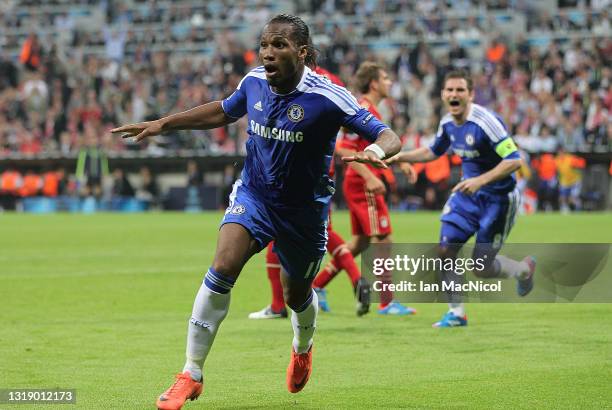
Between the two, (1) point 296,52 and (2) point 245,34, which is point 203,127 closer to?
(1) point 296,52

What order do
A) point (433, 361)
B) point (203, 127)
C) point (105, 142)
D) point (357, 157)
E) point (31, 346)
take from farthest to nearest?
point (105, 142)
point (31, 346)
point (433, 361)
point (203, 127)
point (357, 157)

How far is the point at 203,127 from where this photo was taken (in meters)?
7.05

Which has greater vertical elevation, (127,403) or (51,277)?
(127,403)

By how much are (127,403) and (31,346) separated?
2.46 m

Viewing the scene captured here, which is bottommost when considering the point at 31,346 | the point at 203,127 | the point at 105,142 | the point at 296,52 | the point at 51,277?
the point at 105,142

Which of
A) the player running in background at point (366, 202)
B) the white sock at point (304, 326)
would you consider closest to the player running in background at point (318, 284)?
the player running in background at point (366, 202)

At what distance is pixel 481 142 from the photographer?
10.6m

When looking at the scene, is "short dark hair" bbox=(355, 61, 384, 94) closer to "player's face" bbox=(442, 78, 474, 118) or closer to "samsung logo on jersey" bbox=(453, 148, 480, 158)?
"player's face" bbox=(442, 78, 474, 118)

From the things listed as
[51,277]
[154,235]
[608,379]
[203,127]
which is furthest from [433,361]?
[154,235]

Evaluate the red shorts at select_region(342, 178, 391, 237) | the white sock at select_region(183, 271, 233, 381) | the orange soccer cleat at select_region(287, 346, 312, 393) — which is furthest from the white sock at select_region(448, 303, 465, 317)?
the white sock at select_region(183, 271, 233, 381)

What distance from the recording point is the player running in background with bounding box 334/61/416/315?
11.4m

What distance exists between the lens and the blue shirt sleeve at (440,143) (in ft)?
36.0

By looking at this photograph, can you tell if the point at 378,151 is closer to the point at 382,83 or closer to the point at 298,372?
the point at 298,372

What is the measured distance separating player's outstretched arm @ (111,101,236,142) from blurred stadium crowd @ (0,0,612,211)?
74.8 ft
